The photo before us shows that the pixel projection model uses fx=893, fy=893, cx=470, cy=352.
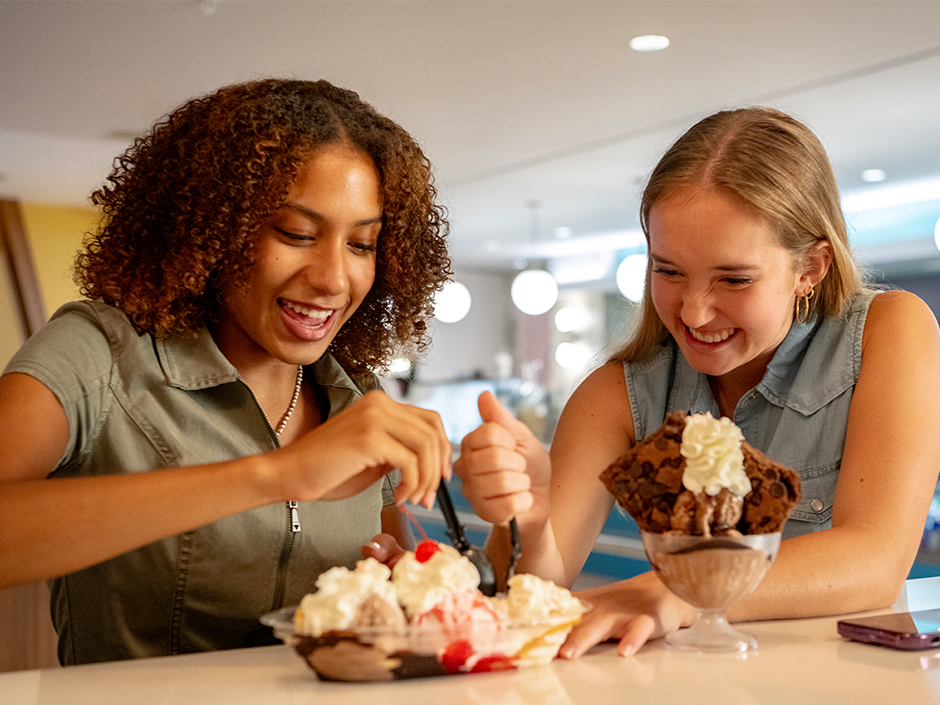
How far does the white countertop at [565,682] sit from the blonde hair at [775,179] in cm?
68

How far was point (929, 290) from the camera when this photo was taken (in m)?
8.90

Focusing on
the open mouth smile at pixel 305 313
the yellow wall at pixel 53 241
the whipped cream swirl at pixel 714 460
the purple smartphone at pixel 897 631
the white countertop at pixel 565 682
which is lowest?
the purple smartphone at pixel 897 631

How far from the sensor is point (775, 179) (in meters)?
1.40

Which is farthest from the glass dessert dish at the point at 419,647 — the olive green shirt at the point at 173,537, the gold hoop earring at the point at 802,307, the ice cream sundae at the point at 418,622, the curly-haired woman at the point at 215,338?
the gold hoop earring at the point at 802,307

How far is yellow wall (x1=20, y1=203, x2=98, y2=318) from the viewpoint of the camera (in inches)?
327

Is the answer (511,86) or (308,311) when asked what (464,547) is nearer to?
(308,311)

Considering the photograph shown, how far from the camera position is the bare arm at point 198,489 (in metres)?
0.90

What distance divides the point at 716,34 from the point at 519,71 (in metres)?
1.05

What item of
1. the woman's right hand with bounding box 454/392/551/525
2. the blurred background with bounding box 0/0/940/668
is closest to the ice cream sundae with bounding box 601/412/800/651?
the woman's right hand with bounding box 454/392/551/525

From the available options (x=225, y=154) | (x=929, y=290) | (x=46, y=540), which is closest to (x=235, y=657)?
(x=46, y=540)

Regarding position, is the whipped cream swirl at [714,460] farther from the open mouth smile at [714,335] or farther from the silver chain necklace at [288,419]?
the silver chain necklace at [288,419]

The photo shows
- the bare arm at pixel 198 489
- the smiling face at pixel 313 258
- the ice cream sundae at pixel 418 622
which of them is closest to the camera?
the ice cream sundae at pixel 418 622

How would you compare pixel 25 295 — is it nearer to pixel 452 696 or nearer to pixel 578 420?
pixel 578 420

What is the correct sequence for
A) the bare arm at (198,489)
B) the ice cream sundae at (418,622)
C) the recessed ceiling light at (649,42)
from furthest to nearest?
the recessed ceiling light at (649,42)
the bare arm at (198,489)
the ice cream sundae at (418,622)
